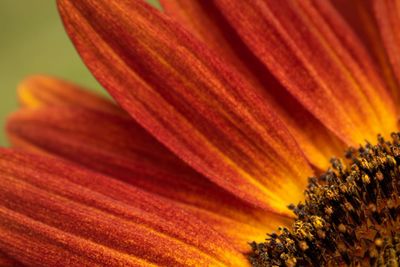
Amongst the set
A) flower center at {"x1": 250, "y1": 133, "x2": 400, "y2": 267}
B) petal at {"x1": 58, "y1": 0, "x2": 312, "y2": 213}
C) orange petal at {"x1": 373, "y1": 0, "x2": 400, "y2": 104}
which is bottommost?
flower center at {"x1": 250, "y1": 133, "x2": 400, "y2": 267}

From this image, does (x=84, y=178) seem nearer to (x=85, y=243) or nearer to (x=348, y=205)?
(x=85, y=243)

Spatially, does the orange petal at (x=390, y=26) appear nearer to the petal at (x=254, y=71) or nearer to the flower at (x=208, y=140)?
the flower at (x=208, y=140)

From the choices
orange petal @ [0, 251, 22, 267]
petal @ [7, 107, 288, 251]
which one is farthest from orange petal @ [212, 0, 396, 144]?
orange petal @ [0, 251, 22, 267]

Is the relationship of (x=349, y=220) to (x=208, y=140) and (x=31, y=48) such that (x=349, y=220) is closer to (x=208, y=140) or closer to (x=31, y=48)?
(x=208, y=140)

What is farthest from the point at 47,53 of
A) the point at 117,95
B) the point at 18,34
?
the point at 117,95

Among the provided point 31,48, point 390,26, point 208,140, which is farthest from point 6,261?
point 31,48

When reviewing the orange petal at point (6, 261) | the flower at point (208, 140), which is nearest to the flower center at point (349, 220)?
the flower at point (208, 140)

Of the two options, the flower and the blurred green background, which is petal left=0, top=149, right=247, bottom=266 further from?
the blurred green background
